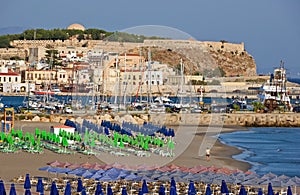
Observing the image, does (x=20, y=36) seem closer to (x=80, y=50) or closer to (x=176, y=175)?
(x=80, y=50)

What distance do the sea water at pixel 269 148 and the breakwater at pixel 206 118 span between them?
2.01m

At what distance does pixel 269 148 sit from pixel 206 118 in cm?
1646

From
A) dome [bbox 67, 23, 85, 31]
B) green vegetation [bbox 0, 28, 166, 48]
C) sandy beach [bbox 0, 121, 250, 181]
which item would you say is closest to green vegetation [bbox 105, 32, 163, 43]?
sandy beach [bbox 0, 121, 250, 181]

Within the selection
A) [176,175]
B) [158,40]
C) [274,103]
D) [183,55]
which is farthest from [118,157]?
[274,103]

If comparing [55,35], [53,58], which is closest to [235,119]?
[53,58]

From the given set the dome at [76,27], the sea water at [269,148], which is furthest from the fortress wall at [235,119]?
the dome at [76,27]

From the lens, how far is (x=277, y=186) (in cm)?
2398

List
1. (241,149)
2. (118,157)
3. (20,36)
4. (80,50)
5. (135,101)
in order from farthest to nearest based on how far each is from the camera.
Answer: (20,36) < (80,50) < (135,101) < (241,149) < (118,157)

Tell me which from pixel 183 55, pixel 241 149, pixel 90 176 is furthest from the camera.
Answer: pixel 183 55

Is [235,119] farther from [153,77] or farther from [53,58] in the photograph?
[53,58]

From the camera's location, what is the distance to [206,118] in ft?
195

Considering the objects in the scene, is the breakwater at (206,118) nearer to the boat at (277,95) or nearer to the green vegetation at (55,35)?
the boat at (277,95)

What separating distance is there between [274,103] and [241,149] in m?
31.2

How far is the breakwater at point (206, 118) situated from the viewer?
5394 centimetres
